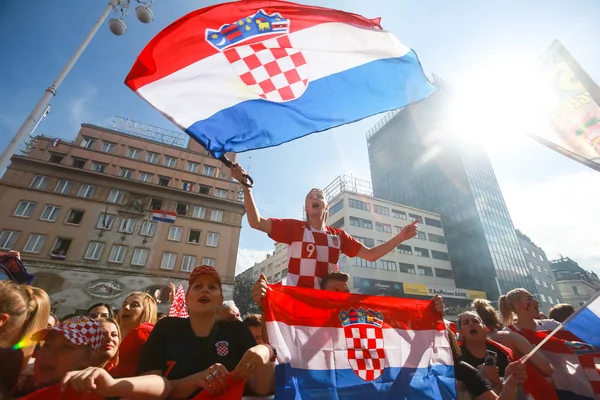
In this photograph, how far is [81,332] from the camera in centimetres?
202

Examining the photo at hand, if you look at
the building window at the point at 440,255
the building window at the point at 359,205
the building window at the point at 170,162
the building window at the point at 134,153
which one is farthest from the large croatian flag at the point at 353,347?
the building window at the point at 440,255

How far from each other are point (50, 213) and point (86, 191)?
139 inches

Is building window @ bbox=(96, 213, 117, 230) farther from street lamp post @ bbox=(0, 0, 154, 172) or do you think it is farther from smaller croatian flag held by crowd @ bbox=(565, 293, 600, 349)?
smaller croatian flag held by crowd @ bbox=(565, 293, 600, 349)

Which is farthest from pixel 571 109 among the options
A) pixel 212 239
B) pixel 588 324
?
pixel 212 239

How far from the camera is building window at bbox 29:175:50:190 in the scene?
2706cm

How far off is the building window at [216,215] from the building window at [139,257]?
7.52 m

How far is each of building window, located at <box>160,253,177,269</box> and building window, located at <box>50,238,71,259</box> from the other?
7.97 metres

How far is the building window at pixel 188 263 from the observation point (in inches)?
1118

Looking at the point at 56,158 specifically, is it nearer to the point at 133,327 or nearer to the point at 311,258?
the point at 133,327

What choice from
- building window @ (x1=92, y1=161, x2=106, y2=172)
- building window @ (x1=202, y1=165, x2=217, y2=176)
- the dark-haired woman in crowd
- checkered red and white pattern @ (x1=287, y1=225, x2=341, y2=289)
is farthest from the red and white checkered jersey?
building window @ (x1=92, y1=161, x2=106, y2=172)

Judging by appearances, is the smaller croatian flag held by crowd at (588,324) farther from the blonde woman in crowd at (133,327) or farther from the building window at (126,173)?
the building window at (126,173)

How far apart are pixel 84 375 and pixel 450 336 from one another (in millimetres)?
3401

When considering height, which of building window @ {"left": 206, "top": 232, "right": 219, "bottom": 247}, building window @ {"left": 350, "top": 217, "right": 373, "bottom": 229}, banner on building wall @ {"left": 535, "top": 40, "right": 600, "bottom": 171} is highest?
building window @ {"left": 350, "top": 217, "right": 373, "bottom": 229}

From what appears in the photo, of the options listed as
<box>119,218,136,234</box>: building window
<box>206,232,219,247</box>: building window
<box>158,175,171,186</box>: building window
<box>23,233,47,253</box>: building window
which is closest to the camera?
<box>23,233,47,253</box>: building window
